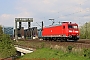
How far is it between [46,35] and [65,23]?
1502cm

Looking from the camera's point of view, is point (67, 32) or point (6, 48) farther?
point (67, 32)

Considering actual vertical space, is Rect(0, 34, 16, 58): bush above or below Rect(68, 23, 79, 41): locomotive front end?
below

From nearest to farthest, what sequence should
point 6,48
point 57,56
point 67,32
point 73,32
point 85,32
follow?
point 57,56 → point 6,48 → point 67,32 → point 73,32 → point 85,32

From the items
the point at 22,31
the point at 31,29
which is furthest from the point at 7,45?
the point at 22,31

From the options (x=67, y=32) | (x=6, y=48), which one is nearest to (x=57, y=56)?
(x=6, y=48)

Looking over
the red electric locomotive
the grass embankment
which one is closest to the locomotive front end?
the red electric locomotive

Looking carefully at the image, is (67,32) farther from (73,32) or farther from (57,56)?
(57,56)

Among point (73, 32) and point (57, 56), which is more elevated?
point (73, 32)

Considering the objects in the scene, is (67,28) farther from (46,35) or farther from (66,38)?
(46,35)

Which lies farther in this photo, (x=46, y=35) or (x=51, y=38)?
(x=46, y=35)

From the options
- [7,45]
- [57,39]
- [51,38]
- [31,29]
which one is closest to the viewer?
[7,45]

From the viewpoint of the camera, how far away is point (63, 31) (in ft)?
140

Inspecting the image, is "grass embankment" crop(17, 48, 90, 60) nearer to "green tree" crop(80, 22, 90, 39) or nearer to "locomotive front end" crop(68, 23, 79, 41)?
"locomotive front end" crop(68, 23, 79, 41)

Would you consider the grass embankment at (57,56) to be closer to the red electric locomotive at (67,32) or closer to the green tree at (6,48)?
the green tree at (6,48)
